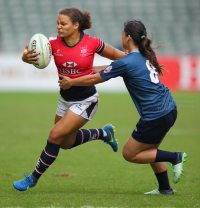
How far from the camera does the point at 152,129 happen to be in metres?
4.23

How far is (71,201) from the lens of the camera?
407 cm

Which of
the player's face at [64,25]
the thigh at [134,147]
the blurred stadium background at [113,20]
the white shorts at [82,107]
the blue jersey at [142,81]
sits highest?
the player's face at [64,25]

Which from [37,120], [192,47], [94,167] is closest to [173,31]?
[192,47]

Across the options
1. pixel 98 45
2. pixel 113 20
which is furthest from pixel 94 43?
pixel 113 20

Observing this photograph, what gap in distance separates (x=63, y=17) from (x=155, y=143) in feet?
5.85

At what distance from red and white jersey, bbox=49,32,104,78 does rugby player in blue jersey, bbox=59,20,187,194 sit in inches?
16.2

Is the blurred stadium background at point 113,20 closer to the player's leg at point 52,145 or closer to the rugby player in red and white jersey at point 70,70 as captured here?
the rugby player in red and white jersey at point 70,70

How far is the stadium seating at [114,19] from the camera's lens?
23438 millimetres

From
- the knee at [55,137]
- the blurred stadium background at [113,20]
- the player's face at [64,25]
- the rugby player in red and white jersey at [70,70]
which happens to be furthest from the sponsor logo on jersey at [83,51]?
the blurred stadium background at [113,20]

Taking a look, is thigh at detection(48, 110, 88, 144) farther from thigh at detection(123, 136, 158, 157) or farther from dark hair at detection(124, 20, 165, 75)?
dark hair at detection(124, 20, 165, 75)

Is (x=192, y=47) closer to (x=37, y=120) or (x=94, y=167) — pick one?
(x=37, y=120)

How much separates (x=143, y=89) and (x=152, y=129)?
43cm

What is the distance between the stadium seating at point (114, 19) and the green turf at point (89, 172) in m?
13.4

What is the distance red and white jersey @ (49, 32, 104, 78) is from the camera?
471 cm
